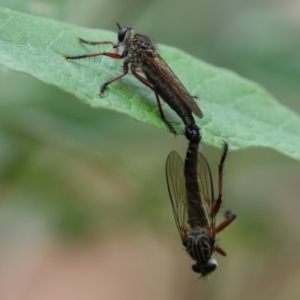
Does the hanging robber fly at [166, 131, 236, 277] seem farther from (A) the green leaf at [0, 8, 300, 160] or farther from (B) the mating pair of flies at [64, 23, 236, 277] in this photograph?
(A) the green leaf at [0, 8, 300, 160]

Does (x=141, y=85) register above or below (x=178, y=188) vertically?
above

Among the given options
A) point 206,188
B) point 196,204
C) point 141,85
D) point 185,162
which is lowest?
point 196,204

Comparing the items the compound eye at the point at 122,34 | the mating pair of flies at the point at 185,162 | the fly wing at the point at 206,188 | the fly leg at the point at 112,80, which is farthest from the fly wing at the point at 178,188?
the compound eye at the point at 122,34

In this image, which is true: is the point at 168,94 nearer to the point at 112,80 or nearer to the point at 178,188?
the point at 112,80

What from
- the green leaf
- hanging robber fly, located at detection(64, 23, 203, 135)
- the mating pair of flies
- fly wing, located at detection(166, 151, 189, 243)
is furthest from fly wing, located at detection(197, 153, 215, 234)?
hanging robber fly, located at detection(64, 23, 203, 135)

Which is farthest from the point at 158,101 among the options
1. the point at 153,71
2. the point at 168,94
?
the point at 153,71

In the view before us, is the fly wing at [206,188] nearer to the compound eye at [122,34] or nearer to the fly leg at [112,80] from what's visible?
the fly leg at [112,80]

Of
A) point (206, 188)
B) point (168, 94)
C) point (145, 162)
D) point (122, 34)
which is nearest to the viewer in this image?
point (168, 94)
